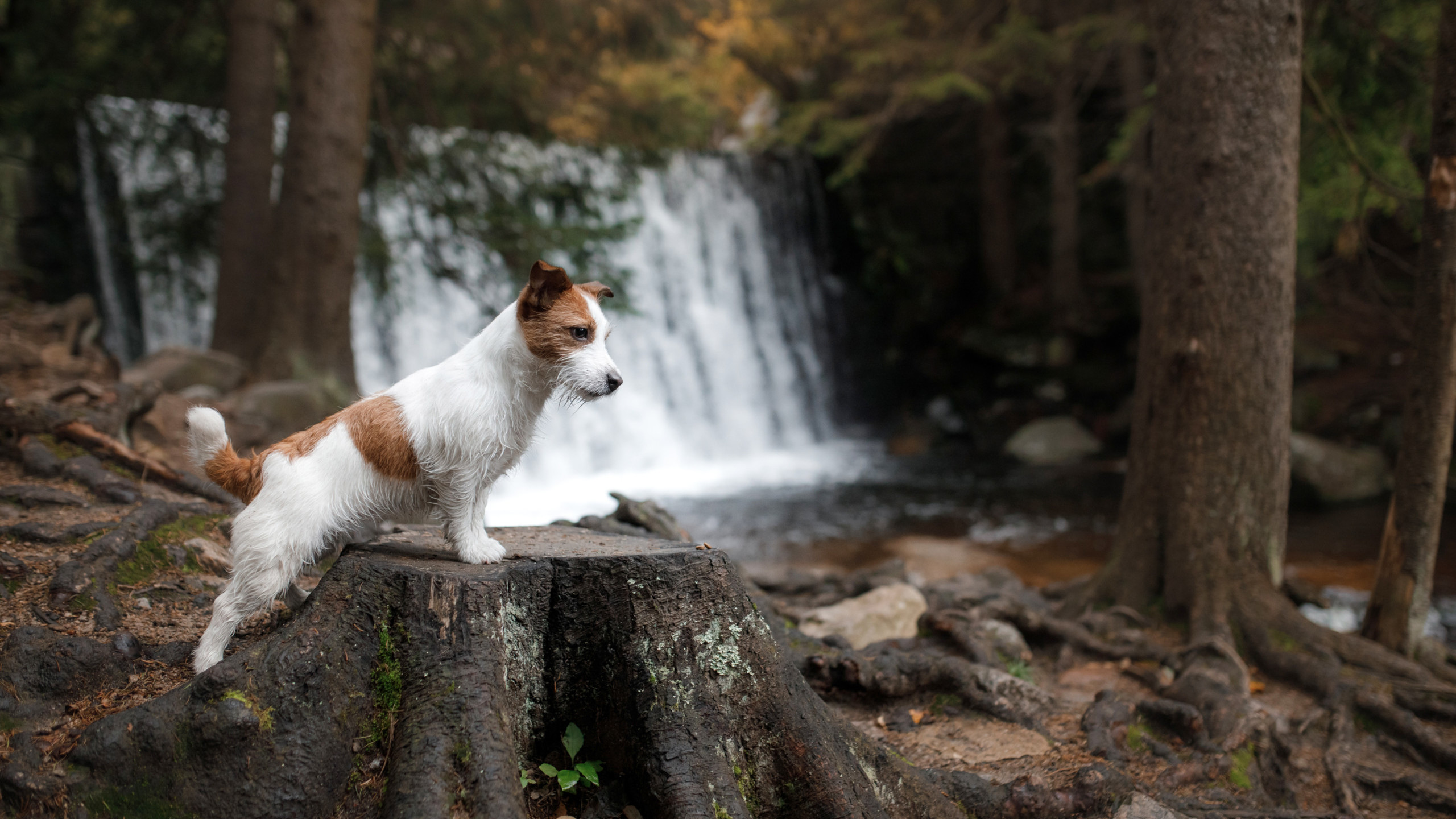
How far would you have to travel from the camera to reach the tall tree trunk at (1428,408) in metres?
4.42

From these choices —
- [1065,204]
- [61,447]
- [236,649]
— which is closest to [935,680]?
[236,649]

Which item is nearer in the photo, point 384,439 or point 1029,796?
point 384,439

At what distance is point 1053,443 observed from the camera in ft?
45.2

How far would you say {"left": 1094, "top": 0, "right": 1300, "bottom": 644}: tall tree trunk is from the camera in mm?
4551

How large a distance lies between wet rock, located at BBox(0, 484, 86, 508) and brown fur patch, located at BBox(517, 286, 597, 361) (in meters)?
2.64

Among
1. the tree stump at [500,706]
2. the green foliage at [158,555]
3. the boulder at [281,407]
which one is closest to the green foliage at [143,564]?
the green foliage at [158,555]

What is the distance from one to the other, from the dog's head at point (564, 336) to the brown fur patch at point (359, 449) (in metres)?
0.49

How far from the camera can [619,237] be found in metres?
8.28

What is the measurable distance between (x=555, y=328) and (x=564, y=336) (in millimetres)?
36

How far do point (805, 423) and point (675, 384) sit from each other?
326 cm

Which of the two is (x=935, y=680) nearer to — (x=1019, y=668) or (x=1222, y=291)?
(x=1019, y=668)

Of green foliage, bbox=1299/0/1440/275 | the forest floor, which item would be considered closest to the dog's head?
the forest floor

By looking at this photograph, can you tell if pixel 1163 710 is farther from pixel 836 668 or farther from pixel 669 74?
pixel 669 74

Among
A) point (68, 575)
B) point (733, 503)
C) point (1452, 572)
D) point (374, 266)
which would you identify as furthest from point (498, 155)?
point (1452, 572)
